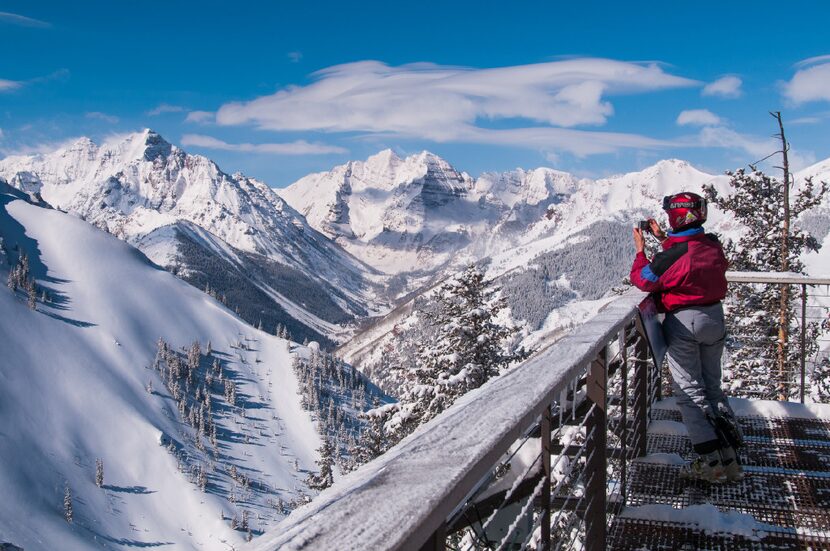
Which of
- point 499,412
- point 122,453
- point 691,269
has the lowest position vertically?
point 122,453

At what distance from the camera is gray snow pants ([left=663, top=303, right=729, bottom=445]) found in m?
5.03

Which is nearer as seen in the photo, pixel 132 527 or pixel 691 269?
pixel 691 269

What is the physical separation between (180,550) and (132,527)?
10.6m

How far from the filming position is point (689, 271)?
16.1ft

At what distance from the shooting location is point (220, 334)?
643 feet

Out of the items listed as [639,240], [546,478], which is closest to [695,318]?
[639,240]

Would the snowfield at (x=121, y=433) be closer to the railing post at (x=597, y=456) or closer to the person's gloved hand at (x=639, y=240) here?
the person's gloved hand at (x=639, y=240)

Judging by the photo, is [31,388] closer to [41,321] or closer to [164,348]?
[41,321]

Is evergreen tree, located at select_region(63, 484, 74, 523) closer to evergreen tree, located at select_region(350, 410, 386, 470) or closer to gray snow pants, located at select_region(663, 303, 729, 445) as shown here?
evergreen tree, located at select_region(350, 410, 386, 470)

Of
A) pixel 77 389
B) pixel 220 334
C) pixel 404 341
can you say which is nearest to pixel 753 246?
pixel 77 389

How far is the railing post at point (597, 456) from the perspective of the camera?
3.63 meters

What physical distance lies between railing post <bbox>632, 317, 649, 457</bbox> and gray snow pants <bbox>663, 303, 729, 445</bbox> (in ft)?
1.46

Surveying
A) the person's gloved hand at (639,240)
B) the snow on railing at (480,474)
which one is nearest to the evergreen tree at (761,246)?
the person's gloved hand at (639,240)

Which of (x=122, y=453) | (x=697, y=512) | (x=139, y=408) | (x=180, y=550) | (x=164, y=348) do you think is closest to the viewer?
(x=697, y=512)
